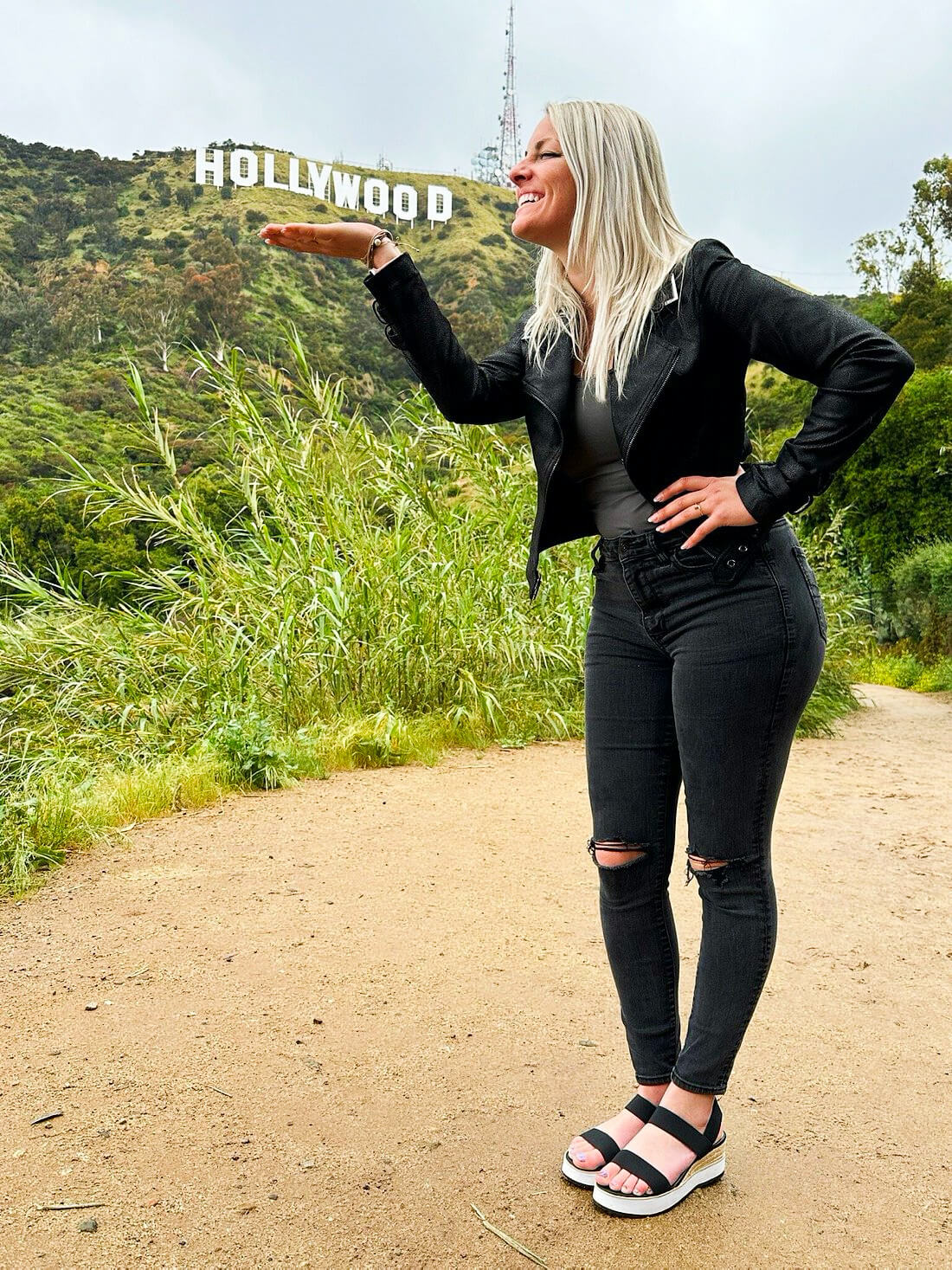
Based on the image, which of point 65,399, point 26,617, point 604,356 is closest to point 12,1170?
point 604,356

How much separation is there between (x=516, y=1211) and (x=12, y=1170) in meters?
0.84

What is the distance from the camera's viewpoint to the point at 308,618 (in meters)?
5.52

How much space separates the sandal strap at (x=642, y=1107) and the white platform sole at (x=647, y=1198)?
0.10 metres

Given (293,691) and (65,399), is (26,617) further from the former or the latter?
(65,399)

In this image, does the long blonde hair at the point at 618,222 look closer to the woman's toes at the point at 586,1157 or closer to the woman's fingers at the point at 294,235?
the woman's fingers at the point at 294,235

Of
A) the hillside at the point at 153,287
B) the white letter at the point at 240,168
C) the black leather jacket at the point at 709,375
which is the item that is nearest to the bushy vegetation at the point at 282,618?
the black leather jacket at the point at 709,375

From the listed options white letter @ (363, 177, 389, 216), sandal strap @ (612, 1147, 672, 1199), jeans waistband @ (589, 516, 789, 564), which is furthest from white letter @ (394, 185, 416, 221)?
sandal strap @ (612, 1147, 672, 1199)

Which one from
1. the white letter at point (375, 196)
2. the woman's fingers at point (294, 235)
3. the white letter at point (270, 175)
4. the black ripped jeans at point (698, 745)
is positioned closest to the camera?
the black ripped jeans at point (698, 745)

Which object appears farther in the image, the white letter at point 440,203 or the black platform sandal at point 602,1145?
the white letter at point 440,203

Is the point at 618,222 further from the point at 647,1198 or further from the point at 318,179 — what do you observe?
the point at 318,179

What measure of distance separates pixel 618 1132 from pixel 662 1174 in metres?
0.12

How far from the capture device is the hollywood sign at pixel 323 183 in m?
40.1

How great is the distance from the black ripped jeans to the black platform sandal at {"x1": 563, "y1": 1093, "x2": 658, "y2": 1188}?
57 mm

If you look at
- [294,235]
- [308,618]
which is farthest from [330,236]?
[308,618]
